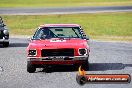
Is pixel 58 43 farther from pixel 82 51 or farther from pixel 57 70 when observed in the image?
pixel 57 70

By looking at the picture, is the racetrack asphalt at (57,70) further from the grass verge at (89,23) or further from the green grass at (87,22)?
the green grass at (87,22)

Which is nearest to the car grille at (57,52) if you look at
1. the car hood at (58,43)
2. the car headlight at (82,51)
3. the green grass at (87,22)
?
the car hood at (58,43)

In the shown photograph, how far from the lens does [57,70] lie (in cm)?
1573

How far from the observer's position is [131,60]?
18.7 metres

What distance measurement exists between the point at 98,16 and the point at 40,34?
32330 mm

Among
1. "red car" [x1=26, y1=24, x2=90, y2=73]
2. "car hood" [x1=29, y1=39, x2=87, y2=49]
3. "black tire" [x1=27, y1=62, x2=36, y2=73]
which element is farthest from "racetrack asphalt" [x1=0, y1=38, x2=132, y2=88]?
"car hood" [x1=29, y1=39, x2=87, y2=49]

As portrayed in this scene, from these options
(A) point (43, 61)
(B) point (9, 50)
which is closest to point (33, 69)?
(A) point (43, 61)

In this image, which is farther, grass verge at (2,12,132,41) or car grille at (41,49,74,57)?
grass verge at (2,12,132,41)

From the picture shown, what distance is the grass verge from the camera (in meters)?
35.2

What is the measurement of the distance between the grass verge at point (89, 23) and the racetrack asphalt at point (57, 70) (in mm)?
10877

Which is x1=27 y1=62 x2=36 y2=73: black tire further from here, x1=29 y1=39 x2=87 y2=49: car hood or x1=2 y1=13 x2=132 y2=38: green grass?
x1=2 y1=13 x2=132 y2=38: green grass

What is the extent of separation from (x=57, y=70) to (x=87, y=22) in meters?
27.5

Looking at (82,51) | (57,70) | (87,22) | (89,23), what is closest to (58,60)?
(82,51)

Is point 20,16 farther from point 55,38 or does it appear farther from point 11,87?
point 11,87
